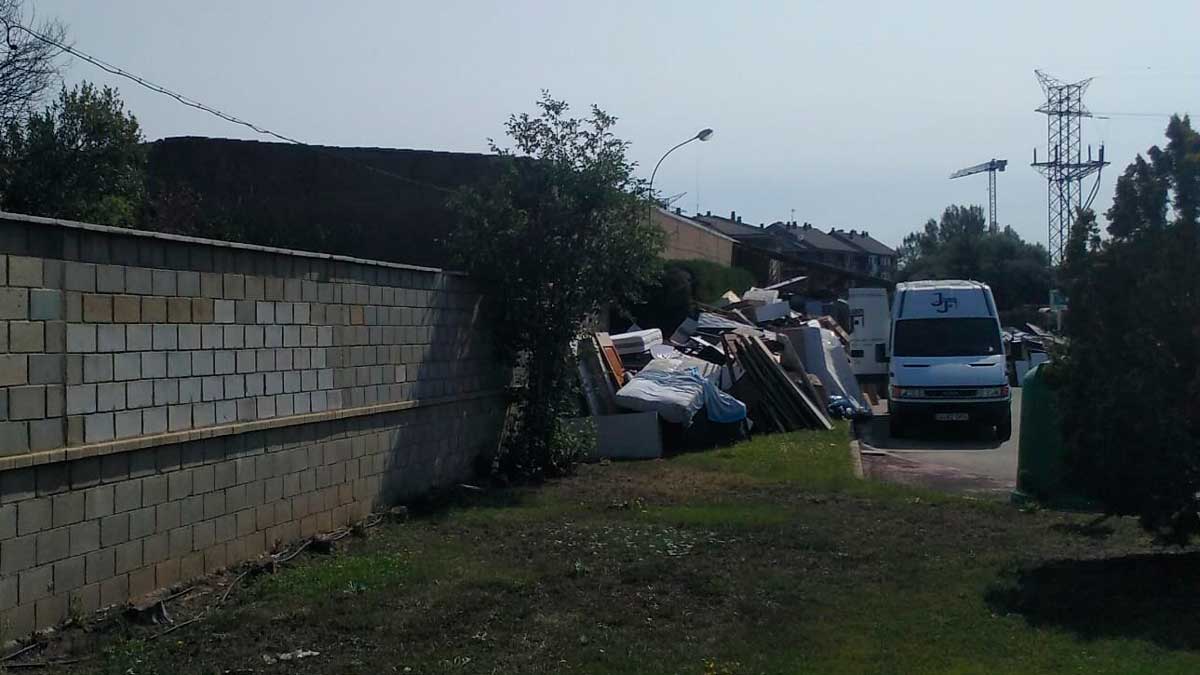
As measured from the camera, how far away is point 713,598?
8500mm

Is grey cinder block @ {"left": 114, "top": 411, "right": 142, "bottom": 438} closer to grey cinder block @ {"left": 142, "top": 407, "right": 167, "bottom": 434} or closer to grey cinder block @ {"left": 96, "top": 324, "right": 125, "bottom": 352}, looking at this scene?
grey cinder block @ {"left": 142, "top": 407, "right": 167, "bottom": 434}

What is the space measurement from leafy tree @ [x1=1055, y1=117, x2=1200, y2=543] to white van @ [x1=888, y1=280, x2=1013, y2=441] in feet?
36.4

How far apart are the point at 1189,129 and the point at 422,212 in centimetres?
1907

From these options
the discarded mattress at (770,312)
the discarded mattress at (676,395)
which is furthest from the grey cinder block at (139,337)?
the discarded mattress at (770,312)

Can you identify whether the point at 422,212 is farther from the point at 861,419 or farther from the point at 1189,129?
the point at 1189,129

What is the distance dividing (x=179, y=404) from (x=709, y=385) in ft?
37.8

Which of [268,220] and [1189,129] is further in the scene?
[268,220]

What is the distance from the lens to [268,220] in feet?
86.1

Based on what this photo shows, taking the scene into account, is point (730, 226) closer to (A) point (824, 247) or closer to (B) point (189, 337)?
(A) point (824, 247)

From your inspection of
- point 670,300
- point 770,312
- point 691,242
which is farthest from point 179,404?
point 691,242

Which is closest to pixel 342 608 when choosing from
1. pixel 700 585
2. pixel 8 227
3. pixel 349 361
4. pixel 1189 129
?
pixel 700 585

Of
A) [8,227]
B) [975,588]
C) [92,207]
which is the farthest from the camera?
[92,207]

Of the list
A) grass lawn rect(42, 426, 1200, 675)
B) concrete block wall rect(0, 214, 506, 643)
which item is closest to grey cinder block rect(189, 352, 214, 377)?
concrete block wall rect(0, 214, 506, 643)

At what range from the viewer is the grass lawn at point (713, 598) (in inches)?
274
